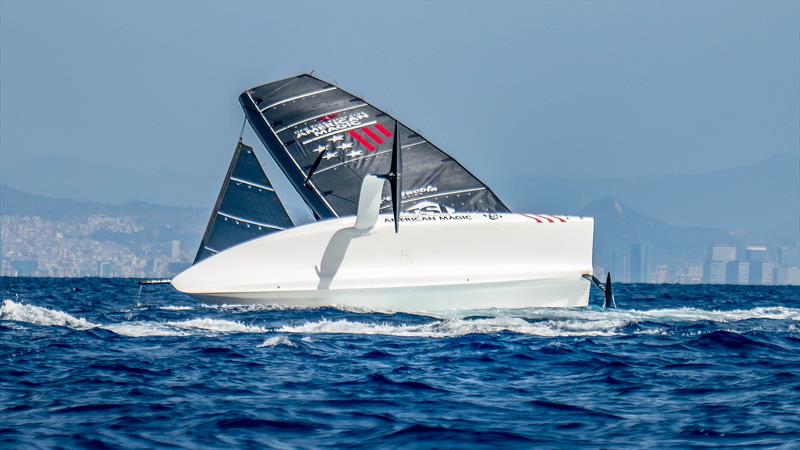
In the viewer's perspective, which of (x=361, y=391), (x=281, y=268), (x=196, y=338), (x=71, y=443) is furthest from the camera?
(x=281, y=268)

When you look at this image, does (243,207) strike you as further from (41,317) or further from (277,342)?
(277,342)

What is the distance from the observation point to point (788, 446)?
407 inches

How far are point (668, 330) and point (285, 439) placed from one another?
1097 centimetres

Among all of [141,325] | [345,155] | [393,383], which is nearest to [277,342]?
[393,383]

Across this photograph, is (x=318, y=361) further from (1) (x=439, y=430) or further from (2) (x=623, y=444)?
(2) (x=623, y=444)

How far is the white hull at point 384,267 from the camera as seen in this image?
2220 cm

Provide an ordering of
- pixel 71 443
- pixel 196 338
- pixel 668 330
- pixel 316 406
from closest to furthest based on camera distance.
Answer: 1. pixel 71 443
2. pixel 316 406
3. pixel 196 338
4. pixel 668 330

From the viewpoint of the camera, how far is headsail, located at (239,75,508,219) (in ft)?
91.0

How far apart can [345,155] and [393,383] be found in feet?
50.6

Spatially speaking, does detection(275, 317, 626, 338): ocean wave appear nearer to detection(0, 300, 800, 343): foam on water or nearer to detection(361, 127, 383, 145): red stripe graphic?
detection(0, 300, 800, 343): foam on water

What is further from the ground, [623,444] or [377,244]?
[377,244]

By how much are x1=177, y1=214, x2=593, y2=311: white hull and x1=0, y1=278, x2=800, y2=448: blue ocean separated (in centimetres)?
135

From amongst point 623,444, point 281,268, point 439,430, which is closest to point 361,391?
point 439,430

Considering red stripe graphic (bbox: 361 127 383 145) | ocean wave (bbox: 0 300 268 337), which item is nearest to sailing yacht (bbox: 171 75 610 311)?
ocean wave (bbox: 0 300 268 337)
